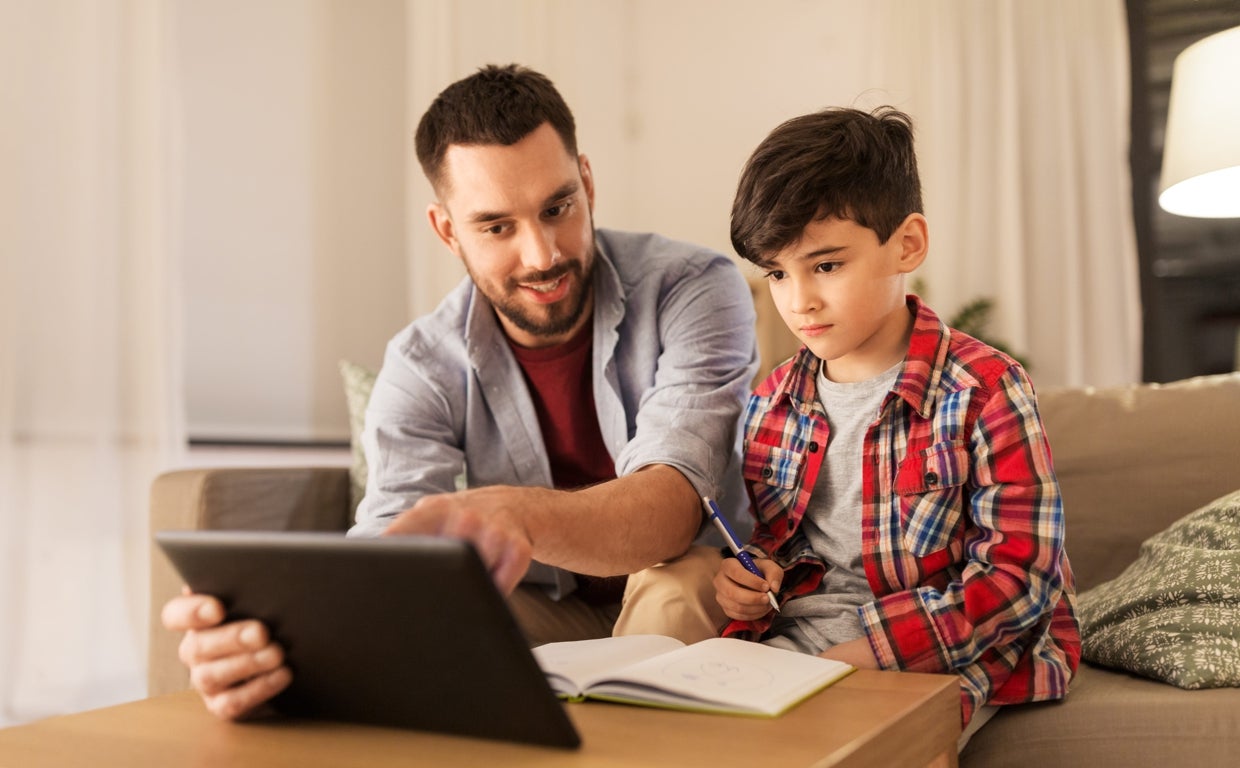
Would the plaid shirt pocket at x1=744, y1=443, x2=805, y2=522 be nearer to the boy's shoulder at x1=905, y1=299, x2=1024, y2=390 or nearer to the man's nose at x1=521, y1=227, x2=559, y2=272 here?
the boy's shoulder at x1=905, y1=299, x2=1024, y2=390

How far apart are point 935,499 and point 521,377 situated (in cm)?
77

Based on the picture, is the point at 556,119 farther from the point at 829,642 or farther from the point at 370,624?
the point at 370,624

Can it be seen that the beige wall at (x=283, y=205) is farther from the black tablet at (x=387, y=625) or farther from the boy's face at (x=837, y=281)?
the black tablet at (x=387, y=625)

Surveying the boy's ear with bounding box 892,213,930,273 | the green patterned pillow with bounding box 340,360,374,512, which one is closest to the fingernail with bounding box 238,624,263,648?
the boy's ear with bounding box 892,213,930,273

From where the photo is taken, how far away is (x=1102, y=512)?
168cm

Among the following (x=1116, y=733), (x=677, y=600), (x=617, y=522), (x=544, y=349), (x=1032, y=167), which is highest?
(x=1032, y=167)

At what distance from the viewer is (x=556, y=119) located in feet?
5.73

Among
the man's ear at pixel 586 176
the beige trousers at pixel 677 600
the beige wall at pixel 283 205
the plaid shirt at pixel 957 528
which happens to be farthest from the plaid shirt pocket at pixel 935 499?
the beige wall at pixel 283 205

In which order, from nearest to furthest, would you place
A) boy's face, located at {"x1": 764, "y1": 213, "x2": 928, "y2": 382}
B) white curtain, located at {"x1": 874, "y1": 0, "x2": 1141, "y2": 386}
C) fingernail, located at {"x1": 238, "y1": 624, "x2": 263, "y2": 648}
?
fingernail, located at {"x1": 238, "y1": 624, "x2": 263, "y2": 648} < boy's face, located at {"x1": 764, "y1": 213, "x2": 928, "y2": 382} < white curtain, located at {"x1": 874, "y1": 0, "x2": 1141, "y2": 386}

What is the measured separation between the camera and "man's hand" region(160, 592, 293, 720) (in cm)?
87

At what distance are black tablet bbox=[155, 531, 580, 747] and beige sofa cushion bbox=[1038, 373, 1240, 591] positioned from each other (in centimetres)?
115

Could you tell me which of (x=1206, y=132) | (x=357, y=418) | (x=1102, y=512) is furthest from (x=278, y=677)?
(x=1206, y=132)

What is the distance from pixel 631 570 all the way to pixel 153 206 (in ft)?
6.58

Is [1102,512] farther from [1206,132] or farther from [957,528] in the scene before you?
[1206,132]
